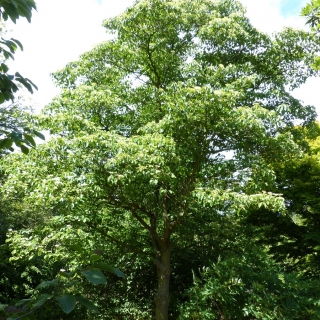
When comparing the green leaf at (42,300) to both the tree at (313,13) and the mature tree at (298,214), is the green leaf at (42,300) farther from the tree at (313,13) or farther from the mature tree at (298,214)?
the mature tree at (298,214)

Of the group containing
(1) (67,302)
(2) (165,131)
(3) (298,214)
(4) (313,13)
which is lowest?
(1) (67,302)

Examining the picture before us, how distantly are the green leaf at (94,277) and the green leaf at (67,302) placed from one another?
69 mm

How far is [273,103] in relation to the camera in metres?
7.38

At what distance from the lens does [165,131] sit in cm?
612

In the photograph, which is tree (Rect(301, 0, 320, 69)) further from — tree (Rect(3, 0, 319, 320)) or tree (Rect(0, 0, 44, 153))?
tree (Rect(3, 0, 319, 320))

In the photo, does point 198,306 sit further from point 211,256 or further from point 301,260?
point 301,260

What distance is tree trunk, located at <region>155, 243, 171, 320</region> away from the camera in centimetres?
666

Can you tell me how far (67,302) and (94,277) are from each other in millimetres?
92

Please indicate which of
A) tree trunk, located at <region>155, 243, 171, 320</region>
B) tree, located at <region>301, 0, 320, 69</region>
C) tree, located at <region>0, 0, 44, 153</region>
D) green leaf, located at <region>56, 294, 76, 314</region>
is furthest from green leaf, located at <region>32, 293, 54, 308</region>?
tree trunk, located at <region>155, 243, 171, 320</region>

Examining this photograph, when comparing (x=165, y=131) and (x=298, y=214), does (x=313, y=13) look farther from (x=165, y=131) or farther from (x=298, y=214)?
(x=298, y=214)

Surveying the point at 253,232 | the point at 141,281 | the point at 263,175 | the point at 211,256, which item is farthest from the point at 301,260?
the point at 263,175

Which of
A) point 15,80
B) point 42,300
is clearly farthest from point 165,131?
point 42,300

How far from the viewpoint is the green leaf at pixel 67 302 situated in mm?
857

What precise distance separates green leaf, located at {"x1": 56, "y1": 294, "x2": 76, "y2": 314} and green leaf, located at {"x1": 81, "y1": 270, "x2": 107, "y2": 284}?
7 cm
